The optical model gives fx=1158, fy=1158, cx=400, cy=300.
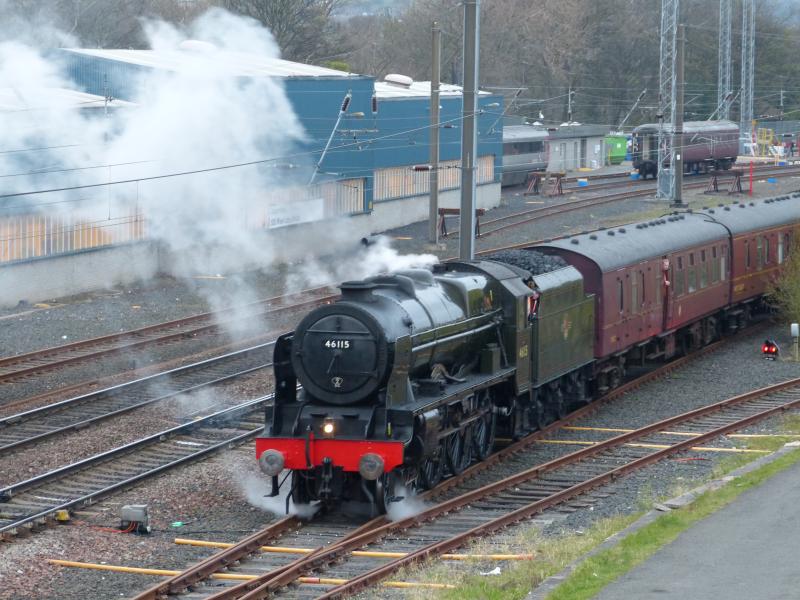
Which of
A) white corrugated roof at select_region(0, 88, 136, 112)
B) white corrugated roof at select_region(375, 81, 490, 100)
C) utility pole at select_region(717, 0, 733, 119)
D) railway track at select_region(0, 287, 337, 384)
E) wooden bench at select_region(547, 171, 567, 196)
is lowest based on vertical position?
railway track at select_region(0, 287, 337, 384)

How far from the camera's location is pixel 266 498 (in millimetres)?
14195

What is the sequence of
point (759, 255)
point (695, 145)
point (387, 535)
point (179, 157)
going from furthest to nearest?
point (695, 145), point (759, 255), point (179, 157), point (387, 535)

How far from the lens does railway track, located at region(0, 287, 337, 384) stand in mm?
21781

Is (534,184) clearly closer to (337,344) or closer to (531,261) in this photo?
(531,261)

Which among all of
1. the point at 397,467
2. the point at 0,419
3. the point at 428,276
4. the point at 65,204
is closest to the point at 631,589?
the point at 397,467

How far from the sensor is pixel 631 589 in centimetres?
943

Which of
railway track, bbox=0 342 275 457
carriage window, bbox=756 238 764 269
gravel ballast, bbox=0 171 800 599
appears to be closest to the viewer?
gravel ballast, bbox=0 171 800 599

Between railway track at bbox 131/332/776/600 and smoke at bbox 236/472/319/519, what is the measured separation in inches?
9.4

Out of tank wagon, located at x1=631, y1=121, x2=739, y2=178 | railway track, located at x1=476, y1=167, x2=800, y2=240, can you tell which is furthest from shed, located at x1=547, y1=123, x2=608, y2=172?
railway track, located at x1=476, y1=167, x2=800, y2=240

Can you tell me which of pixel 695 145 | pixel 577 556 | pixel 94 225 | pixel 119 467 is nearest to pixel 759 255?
pixel 94 225

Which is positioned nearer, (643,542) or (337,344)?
(643,542)

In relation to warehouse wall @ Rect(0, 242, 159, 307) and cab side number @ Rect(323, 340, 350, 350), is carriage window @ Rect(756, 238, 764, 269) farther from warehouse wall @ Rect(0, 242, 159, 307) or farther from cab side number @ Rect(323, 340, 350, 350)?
cab side number @ Rect(323, 340, 350, 350)

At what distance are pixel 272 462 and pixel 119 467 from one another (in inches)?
Result: 129

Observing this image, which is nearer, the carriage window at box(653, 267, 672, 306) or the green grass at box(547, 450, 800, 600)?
the green grass at box(547, 450, 800, 600)
